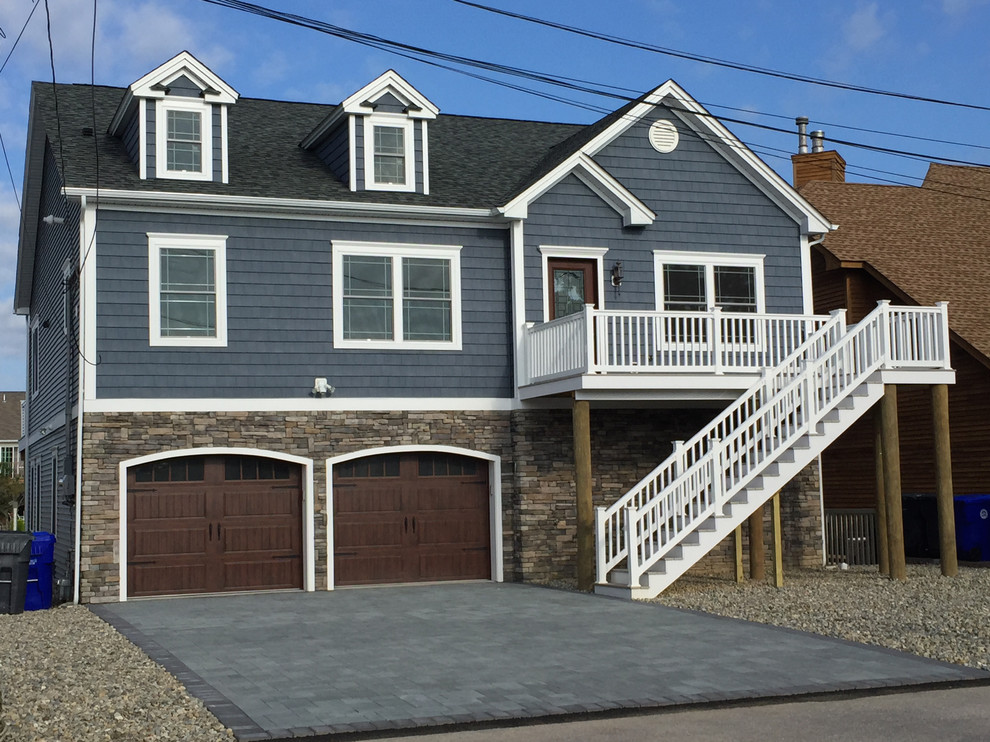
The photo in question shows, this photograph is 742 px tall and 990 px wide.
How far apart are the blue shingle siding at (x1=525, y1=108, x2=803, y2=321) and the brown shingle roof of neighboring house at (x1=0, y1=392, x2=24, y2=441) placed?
4657 cm

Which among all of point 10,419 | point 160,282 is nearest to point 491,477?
point 160,282

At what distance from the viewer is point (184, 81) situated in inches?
754

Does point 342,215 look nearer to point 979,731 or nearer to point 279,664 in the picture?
point 279,664

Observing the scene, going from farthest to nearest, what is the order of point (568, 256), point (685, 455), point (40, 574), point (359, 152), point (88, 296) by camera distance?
point (568, 256)
point (359, 152)
point (88, 296)
point (685, 455)
point (40, 574)

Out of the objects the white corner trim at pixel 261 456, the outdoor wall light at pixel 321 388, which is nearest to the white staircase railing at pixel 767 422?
the white corner trim at pixel 261 456

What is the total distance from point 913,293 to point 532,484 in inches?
386

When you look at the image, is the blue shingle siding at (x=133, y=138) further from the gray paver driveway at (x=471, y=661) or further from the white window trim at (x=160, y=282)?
the gray paver driveway at (x=471, y=661)

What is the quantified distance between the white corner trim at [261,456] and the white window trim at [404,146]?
4.69m

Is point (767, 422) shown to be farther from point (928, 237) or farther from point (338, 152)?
point (928, 237)

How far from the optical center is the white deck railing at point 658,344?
18297mm

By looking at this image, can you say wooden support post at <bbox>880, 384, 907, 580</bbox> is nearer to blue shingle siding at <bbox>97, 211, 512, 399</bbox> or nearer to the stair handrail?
the stair handrail

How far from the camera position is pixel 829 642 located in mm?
12227

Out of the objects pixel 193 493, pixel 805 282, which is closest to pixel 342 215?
pixel 193 493

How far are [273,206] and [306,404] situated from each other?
123 inches
